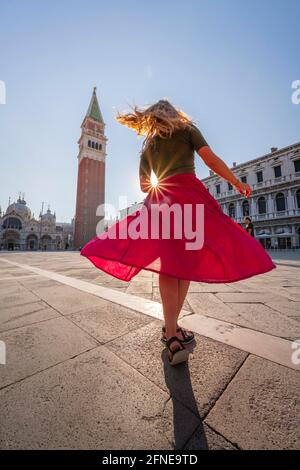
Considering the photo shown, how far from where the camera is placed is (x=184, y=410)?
0.77m

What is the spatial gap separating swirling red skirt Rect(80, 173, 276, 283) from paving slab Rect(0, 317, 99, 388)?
0.58 m

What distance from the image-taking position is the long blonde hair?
4.41 feet

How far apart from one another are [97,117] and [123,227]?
2131 inches

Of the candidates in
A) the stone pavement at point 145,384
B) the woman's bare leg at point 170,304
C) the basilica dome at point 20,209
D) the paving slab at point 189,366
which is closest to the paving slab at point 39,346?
the stone pavement at point 145,384

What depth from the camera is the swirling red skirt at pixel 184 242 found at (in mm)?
1111

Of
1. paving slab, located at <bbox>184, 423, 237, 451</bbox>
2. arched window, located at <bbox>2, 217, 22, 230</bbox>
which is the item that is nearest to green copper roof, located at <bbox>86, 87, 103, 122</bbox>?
arched window, located at <bbox>2, 217, 22, 230</bbox>

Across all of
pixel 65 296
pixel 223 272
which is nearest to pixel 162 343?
pixel 223 272

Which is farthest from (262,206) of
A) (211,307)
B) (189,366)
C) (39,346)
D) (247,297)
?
(39,346)

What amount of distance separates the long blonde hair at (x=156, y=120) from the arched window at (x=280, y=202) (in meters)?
25.6

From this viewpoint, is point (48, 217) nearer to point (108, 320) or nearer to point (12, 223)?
point (12, 223)

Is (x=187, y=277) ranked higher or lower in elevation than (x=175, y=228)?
lower

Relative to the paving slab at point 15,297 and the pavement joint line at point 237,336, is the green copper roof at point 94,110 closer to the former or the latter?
the paving slab at point 15,297

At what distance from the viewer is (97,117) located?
46625mm

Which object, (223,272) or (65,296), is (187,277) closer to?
(223,272)
